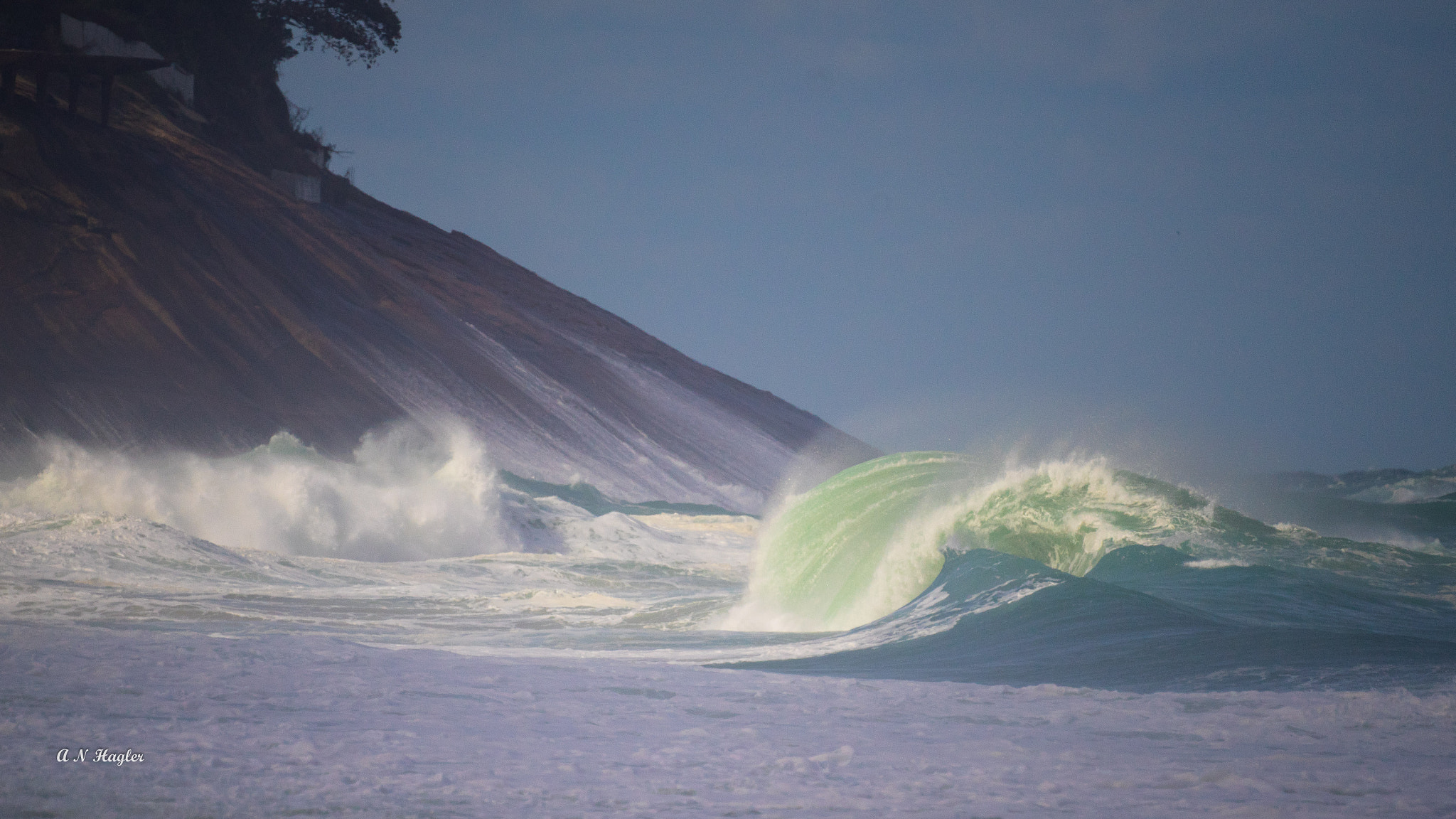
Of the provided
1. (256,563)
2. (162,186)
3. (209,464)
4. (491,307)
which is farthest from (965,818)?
(491,307)

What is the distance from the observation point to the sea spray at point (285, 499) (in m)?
14.3

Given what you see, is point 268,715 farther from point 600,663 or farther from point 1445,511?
point 1445,511

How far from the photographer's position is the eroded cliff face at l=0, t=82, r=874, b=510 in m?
19.7

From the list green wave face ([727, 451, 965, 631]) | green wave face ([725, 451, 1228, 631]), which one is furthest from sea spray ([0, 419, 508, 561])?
green wave face ([725, 451, 1228, 631])

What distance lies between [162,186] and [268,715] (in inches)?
931

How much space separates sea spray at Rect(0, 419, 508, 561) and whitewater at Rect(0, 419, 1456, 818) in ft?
7.59

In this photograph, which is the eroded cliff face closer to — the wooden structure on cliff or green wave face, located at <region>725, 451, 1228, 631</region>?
the wooden structure on cliff

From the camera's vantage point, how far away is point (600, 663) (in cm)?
557

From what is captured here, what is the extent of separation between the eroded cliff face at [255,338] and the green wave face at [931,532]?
14169mm

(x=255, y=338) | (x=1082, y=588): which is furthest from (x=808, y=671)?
(x=255, y=338)

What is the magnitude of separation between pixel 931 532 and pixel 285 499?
33.5 feet
